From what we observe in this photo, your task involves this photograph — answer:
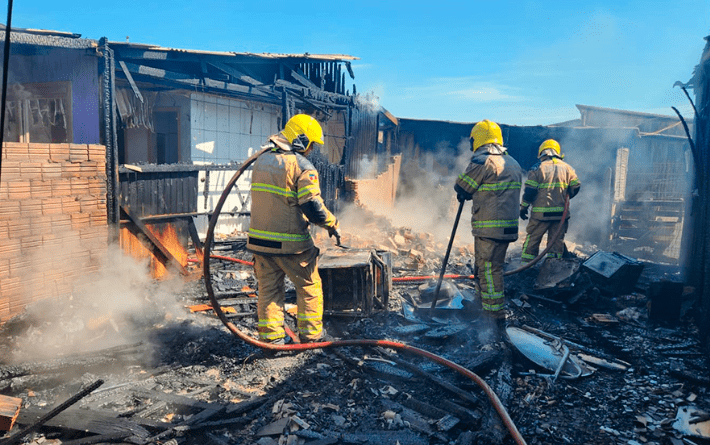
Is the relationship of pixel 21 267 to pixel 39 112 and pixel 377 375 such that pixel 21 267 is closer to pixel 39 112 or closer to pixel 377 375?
pixel 39 112

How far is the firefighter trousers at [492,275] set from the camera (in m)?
5.29

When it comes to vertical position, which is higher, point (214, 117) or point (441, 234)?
point (214, 117)

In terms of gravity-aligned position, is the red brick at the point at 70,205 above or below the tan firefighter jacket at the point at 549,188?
below

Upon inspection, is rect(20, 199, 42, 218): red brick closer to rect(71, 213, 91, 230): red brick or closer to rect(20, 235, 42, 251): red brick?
rect(20, 235, 42, 251): red brick

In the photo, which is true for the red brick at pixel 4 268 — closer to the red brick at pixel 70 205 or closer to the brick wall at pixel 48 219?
the brick wall at pixel 48 219

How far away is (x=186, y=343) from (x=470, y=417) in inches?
114

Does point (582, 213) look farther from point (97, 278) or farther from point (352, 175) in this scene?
point (97, 278)

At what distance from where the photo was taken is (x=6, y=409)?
3080 mm

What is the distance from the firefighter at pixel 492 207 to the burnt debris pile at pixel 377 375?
1.40 feet

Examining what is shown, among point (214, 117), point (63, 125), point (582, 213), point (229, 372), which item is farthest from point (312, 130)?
point (582, 213)

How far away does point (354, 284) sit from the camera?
18.2 feet

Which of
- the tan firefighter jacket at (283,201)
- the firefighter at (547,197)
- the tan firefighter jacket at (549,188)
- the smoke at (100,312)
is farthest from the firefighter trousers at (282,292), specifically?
the tan firefighter jacket at (549,188)

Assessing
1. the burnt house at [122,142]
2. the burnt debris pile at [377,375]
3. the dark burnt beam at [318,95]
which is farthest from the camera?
the dark burnt beam at [318,95]

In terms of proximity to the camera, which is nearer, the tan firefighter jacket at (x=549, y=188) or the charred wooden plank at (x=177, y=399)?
the charred wooden plank at (x=177, y=399)
